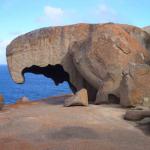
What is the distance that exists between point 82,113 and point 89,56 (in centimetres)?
447

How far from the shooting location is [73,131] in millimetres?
11938

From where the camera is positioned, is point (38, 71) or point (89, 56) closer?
point (89, 56)

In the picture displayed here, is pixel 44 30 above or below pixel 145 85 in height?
above

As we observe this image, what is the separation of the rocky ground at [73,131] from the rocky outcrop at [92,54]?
278cm

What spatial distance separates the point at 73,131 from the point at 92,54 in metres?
6.75

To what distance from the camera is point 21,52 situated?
19688 millimetres

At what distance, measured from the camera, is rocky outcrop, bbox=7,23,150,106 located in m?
17.4

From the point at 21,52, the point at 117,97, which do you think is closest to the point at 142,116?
the point at 117,97

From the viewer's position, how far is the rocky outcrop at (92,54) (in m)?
17.4

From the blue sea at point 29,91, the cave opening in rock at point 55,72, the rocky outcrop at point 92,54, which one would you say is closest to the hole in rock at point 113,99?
the rocky outcrop at point 92,54

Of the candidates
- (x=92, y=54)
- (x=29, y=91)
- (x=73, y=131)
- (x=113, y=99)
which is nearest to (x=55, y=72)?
(x=92, y=54)

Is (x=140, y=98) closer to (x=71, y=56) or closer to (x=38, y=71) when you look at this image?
(x=71, y=56)

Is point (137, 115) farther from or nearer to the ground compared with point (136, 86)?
nearer to the ground

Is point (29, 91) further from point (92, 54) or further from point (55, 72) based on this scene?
point (92, 54)
